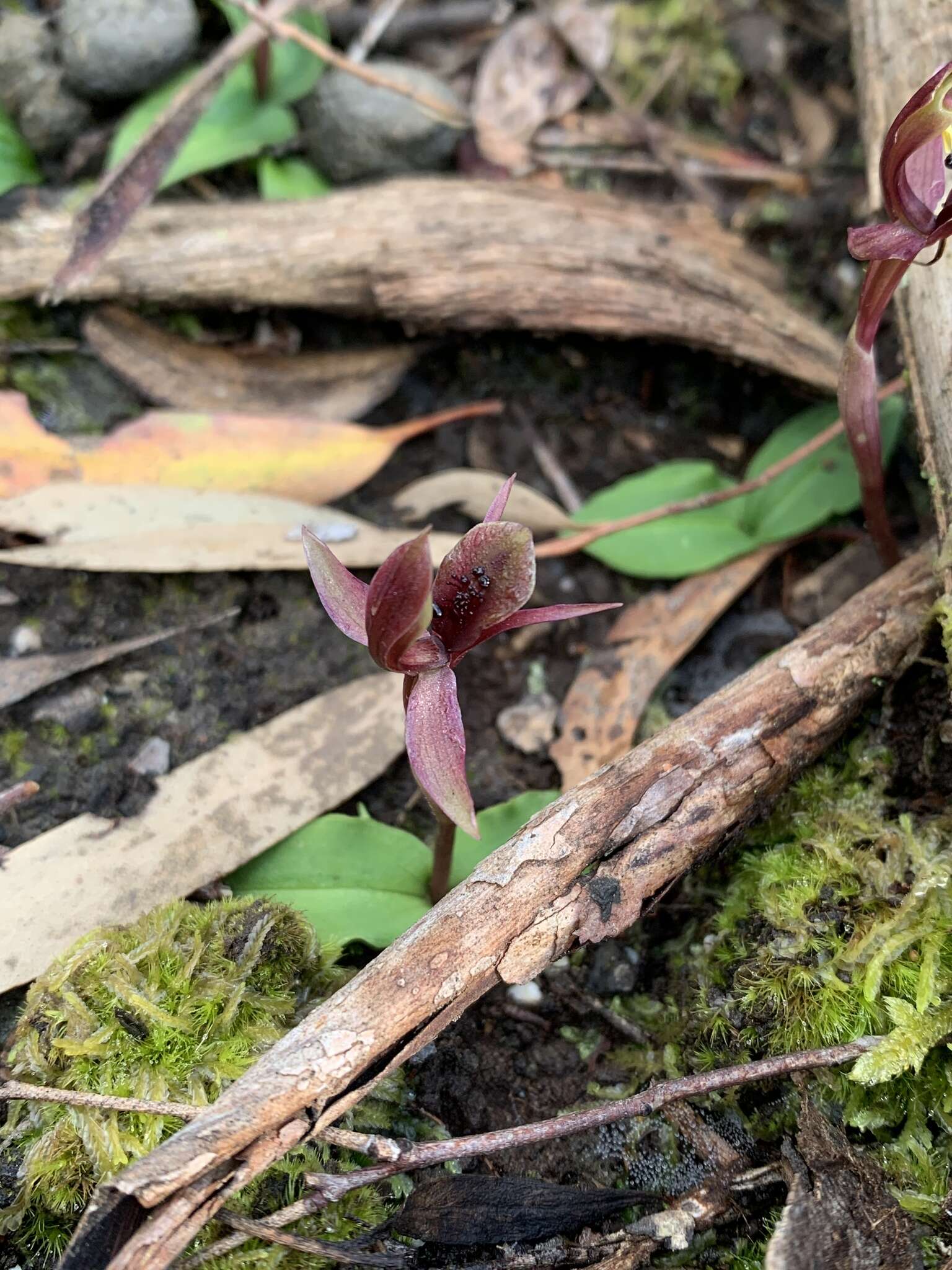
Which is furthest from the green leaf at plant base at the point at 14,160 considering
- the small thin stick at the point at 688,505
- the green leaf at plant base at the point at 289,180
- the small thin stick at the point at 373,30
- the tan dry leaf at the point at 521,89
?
the small thin stick at the point at 688,505

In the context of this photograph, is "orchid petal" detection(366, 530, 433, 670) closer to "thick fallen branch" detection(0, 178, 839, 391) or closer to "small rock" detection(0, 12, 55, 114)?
"thick fallen branch" detection(0, 178, 839, 391)

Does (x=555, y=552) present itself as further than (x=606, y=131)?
No

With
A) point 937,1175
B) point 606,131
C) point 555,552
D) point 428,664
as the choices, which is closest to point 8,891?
point 428,664

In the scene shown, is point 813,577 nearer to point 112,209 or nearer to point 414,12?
point 112,209

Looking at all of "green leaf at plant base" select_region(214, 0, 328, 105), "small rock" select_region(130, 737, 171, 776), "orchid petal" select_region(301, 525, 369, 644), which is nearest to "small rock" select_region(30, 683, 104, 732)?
"small rock" select_region(130, 737, 171, 776)

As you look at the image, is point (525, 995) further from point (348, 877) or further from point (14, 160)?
point (14, 160)
